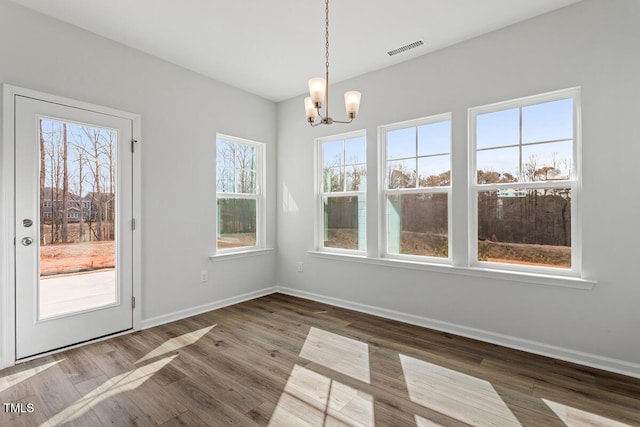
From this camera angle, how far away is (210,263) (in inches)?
155

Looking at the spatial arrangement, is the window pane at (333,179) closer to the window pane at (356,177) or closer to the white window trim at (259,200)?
the window pane at (356,177)

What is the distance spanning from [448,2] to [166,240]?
349cm

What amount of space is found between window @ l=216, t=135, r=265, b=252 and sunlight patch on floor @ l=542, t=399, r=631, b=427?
3.58 metres

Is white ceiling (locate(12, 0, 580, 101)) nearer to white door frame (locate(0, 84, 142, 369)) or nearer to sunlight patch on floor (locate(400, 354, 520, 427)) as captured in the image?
white door frame (locate(0, 84, 142, 369))

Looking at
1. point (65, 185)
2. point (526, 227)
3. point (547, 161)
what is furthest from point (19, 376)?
point (547, 161)

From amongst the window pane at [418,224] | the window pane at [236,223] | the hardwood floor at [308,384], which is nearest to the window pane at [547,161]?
the window pane at [418,224]

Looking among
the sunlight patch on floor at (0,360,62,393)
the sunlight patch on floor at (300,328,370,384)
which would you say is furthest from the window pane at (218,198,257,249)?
the sunlight patch on floor at (0,360,62,393)

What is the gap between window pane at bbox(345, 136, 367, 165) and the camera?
13.0 feet

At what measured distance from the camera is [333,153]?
14.1 ft

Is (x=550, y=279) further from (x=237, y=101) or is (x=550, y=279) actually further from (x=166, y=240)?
(x=237, y=101)

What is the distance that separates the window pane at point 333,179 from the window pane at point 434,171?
1.06m

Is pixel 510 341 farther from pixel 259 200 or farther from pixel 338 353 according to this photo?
pixel 259 200

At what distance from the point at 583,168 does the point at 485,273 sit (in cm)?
115

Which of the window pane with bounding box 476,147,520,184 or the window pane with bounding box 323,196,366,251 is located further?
the window pane with bounding box 323,196,366,251
